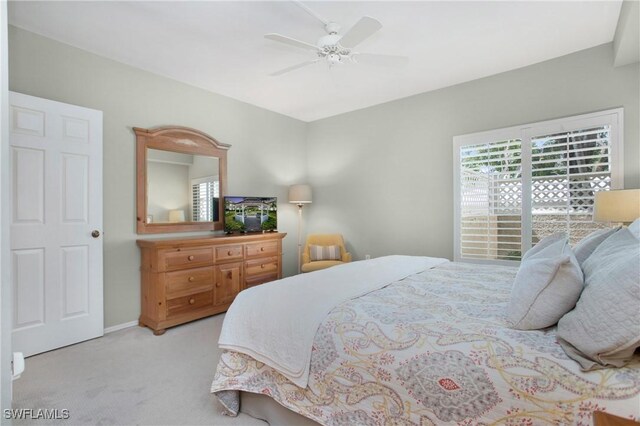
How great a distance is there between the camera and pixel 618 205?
239 cm

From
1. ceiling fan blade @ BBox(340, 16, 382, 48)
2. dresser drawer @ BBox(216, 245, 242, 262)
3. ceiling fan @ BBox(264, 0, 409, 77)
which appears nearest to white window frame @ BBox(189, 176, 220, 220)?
dresser drawer @ BBox(216, 245, 242, 262)

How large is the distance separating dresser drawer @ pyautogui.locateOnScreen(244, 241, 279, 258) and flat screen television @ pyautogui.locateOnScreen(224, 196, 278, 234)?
0.29 metres

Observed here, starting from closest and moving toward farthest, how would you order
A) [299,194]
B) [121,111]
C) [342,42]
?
[342,42], [121,111], [299,194]

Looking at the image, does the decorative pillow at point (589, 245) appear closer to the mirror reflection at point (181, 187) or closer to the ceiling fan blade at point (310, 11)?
the ceiling fan blade at point (310, 11)

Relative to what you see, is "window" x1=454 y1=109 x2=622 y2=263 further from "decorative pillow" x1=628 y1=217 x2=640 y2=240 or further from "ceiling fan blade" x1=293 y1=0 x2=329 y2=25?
"ceiling fan blade" x1=293 y1=0 x2=329 y2=25

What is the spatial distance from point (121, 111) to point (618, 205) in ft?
14.6

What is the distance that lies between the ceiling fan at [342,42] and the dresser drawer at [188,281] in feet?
7.59

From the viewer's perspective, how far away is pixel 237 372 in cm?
168

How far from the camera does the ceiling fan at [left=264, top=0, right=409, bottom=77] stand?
2080 mm

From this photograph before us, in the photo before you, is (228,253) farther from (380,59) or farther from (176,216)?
(380,59)

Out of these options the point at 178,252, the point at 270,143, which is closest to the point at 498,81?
the point at 270,143

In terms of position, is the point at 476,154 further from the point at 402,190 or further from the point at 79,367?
the point at 79,367

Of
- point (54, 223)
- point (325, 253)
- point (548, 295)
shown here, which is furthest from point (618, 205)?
point (54, 223)

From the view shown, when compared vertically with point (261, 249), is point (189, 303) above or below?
below
